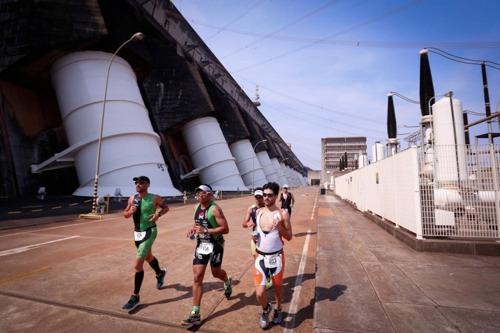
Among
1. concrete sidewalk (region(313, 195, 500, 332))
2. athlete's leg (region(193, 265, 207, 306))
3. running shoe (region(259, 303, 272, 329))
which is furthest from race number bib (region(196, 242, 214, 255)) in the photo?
concrete sidewalk (region(313, 195, 500, 332))

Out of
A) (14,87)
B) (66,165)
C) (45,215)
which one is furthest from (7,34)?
(45,215)

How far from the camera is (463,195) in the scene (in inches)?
266

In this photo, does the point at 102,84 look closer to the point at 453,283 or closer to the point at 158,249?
the point at 158,249

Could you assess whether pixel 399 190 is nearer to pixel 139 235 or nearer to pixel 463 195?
pixel 463 195

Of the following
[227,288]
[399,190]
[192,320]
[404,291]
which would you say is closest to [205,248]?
[192,320]

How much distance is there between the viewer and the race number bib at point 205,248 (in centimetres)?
357

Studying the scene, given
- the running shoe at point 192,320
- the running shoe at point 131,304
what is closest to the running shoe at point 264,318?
the running shoe at point 192,320

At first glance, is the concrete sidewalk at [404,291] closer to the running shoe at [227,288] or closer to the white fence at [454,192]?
the white fence at [454,192]

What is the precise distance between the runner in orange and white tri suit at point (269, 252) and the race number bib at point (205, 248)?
0.59 meters

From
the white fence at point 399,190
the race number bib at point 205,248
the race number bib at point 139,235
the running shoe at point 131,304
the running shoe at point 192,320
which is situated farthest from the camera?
the white fence at point 399,190

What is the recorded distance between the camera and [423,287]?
429 cm

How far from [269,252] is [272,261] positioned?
11cm

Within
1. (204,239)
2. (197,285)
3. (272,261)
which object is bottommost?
(197,285)

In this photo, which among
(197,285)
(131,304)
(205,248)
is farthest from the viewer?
(131,304)
